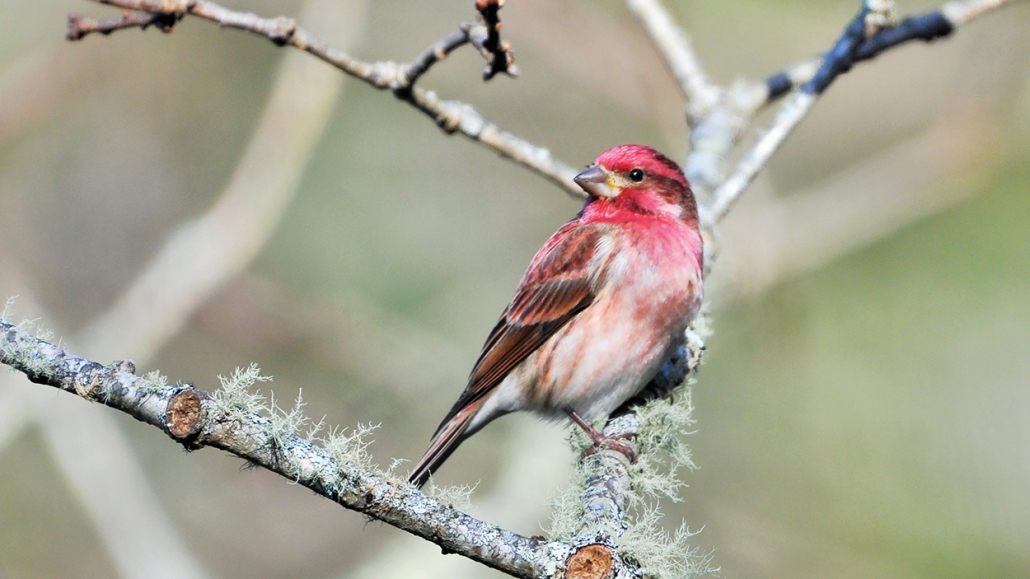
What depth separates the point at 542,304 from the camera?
516 cm

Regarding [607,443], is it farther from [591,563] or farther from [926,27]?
[926,27]

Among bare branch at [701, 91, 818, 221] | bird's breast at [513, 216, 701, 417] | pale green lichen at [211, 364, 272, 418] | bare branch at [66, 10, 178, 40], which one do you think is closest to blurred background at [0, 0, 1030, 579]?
bare branch at [701, 91, 818, 221]

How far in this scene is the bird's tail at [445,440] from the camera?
4789 mm

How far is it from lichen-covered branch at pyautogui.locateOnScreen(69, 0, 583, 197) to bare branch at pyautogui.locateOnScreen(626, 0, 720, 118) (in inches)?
45.1

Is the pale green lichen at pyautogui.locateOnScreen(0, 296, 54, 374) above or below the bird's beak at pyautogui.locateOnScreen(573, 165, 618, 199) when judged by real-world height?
below

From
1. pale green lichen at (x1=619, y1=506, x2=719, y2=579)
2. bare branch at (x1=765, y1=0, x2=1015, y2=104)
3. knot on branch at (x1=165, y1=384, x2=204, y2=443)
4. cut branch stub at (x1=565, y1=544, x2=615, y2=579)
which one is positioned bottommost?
knot on branch at (x1=165, y1=384, x2=204, y2=443)

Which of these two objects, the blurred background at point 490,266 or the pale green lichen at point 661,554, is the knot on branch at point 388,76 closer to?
Result: the blurred background at point 490,266

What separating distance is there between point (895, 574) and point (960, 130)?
12.5 ft

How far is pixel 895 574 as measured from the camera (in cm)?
754

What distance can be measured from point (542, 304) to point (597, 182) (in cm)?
75

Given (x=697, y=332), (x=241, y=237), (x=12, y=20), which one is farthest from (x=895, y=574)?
(x=12, y=20)

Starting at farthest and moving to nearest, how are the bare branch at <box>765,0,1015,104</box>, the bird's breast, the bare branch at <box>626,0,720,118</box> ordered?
the bare branch at <box>626,0,720,118</box>, the bare branch at <box>765,0,1015,104</box>, the bird's breast

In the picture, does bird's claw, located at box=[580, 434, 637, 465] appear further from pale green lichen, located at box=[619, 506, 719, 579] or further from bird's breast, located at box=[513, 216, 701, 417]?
pale green lichen, located at box=[619, 506, 719, 579]

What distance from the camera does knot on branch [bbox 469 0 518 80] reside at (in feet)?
12.5
